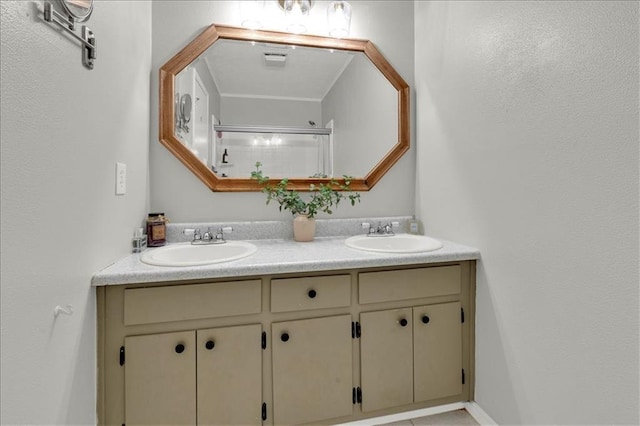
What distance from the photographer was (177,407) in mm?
1174

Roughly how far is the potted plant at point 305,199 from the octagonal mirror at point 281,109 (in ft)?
0.18

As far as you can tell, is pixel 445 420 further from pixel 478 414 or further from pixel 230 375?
pixel 230 375

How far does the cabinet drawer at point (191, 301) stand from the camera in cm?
114

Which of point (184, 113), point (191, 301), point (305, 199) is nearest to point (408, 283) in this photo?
point (305, 199)

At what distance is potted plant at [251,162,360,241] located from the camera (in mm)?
1714

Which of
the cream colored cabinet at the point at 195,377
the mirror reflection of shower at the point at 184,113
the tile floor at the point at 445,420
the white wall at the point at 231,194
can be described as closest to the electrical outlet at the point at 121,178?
the white wall at the point at 231,194

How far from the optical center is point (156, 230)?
5.11ft

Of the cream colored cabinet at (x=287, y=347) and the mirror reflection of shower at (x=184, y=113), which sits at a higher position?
the mirror reflection of shower at (x=184, y=113)

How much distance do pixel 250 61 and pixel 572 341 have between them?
1.96m

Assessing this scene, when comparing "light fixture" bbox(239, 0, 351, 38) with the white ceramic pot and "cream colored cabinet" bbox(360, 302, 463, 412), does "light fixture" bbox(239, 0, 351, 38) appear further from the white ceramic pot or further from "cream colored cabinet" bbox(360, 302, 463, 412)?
"cream colored cabinet" bbox(360, 302, 463, 412)

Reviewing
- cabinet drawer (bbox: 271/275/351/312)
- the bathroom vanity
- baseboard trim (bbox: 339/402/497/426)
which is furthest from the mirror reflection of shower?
baseboard trim (bbox: 339/402/497/426)

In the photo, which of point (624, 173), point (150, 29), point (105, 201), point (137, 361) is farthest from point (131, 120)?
point (624, 173)

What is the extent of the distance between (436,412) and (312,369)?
0.68 metres

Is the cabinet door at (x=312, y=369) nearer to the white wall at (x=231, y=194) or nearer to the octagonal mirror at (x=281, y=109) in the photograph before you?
the white wall at (x=231, y=194)
